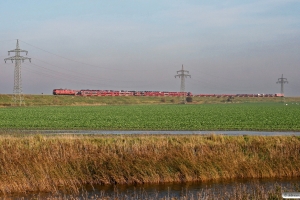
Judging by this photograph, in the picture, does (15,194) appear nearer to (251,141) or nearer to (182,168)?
(182,168)

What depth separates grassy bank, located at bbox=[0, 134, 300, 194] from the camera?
19.4 meters

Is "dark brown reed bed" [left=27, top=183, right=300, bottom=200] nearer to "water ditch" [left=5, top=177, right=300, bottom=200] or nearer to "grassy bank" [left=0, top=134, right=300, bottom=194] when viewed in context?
"water ditch" [left=5, top=177, right=300, bottom=200]

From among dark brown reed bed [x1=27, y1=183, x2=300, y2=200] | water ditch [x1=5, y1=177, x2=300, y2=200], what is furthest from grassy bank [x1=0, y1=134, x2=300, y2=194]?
dark brown reed bed [x1=27, y1=183, x2=300, y2=200]

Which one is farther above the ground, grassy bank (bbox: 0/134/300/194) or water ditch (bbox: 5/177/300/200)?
grassy bank (bbox: 0/134/300/194)

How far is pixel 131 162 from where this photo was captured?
67.4 ft

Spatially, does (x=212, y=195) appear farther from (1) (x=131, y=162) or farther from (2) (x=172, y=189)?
(1) (x=131, y=162)

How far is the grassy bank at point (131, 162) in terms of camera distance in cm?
1936

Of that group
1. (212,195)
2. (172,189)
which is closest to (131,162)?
(172,189)

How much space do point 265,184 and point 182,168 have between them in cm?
429

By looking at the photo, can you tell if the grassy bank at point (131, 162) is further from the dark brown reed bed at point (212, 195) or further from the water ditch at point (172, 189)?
the dark brown reed bed at point (212, 195)

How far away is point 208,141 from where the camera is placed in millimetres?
24422

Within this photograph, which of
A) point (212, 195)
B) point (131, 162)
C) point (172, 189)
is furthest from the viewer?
point (131, 162)

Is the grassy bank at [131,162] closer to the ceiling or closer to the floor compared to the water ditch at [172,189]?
closer to the ceiling

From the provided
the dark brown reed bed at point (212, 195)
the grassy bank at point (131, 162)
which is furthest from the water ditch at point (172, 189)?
the grassy bank at point (131, 162)
